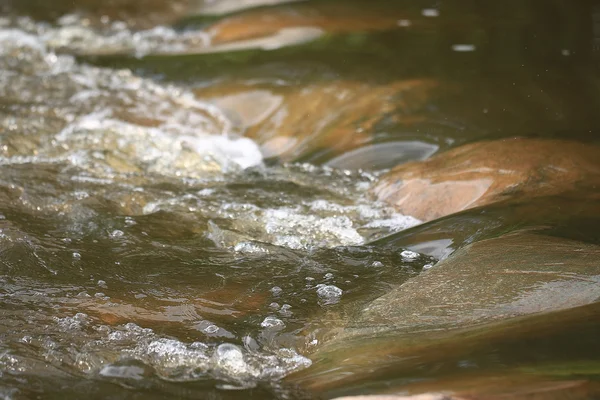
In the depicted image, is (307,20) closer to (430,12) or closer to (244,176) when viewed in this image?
(430,12)

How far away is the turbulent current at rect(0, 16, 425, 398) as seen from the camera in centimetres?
241

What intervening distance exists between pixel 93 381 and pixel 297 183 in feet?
7.22

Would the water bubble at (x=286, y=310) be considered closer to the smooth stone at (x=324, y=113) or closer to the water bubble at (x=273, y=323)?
the water bubble at (x=273, y=323)

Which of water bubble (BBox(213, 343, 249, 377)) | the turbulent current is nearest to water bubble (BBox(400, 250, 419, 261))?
the turbulent current

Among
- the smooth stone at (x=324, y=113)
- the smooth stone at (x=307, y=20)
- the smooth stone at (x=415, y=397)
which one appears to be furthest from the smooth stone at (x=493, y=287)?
the smooth stone at (x=307, y=20)

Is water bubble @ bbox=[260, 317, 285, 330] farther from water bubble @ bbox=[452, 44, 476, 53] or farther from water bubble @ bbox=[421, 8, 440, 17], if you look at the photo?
water bubble @ bbox=[421, 8, 440, 17]

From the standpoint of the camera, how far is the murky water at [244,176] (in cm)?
235

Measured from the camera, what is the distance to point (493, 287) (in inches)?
104

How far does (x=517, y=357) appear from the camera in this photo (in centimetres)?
216

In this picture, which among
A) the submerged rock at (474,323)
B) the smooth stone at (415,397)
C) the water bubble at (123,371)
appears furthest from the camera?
the water bubble at (123,371)

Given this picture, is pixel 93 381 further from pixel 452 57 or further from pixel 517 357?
pixel 452 57

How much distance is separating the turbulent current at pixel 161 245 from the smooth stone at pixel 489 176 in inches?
6.3

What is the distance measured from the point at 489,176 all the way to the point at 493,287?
1.24 m

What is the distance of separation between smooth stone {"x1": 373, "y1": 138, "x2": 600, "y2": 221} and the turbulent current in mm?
159
